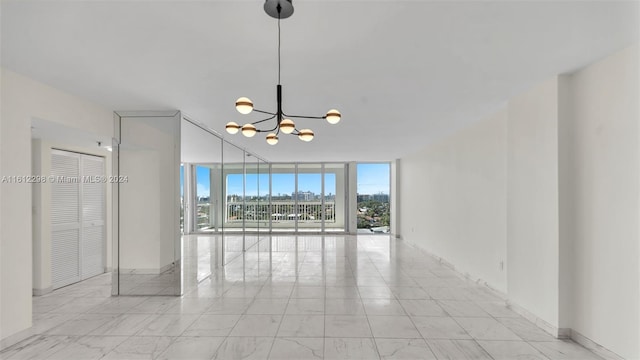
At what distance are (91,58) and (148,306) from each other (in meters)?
2.82

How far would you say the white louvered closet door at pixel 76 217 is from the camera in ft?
14.3

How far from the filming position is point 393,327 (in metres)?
3.08

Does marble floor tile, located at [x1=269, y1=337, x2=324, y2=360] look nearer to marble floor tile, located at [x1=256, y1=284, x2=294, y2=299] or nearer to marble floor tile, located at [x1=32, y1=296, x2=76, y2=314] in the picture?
marble floor tile, located at [x1=256, y1=284, x2=294, y2=299]

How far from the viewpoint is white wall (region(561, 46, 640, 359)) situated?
2291 millimetres

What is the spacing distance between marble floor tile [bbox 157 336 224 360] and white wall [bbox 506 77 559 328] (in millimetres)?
3197

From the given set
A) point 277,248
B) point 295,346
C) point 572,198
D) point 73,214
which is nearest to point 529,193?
point 572,198

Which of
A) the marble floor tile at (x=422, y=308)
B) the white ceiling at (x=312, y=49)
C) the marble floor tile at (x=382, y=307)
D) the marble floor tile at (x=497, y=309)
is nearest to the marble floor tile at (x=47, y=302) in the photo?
the white ceiling at (x=312, y=49)

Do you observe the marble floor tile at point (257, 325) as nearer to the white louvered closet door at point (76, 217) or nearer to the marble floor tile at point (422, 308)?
the marble floor tile at point (422, 308)

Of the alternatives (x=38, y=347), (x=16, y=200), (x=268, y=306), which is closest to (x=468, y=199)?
(x=268, y=306)

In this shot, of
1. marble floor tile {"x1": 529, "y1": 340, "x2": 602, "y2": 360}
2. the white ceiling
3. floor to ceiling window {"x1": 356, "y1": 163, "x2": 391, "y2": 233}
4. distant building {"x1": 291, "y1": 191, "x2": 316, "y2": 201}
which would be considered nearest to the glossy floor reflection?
marble floor tile {"x1": 529, "y1": 340, "x2": 602, "y2": 360}

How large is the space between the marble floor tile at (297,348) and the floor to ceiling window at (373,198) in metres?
7.36

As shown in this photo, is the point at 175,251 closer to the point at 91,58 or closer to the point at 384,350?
the point at 91,58

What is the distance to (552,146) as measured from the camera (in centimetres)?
289

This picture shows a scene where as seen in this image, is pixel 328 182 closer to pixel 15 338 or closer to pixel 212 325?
pixel 212 325
